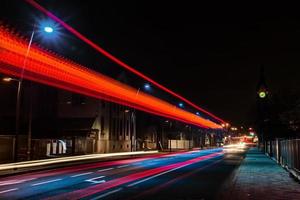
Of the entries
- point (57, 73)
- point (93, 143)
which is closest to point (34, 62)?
point (57, 73)

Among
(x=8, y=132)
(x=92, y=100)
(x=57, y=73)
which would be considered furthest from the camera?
(x=92, y=100)

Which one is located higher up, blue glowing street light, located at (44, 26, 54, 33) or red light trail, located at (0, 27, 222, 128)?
blue glowing street light, located at (44, 26, 54, 33)

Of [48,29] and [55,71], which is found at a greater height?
[48,29]

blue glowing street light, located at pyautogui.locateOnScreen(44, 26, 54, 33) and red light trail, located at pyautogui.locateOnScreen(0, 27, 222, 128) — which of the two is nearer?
blue glowing street light, located at pyautogui.locateOnScreen(44, 26, 54, 33)

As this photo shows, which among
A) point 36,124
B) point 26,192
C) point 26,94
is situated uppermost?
point 26,94

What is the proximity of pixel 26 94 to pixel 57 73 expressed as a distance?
93.5 ft

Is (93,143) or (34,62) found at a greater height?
(34,62)

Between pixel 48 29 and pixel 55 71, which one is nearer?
pixel 48 29

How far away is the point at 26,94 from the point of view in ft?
208

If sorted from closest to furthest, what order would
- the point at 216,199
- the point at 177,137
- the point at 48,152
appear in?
1. the point at 216,199
2. the point at 48,152
3. the point at 177,137

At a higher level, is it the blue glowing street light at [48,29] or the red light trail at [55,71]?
the blue glowing street light at [48,29]

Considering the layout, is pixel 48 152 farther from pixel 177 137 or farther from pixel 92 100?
pixel 177 137

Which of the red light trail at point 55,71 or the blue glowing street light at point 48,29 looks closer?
the blue glowing street light at point 48,29

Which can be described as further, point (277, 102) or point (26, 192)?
point (277, 102)
